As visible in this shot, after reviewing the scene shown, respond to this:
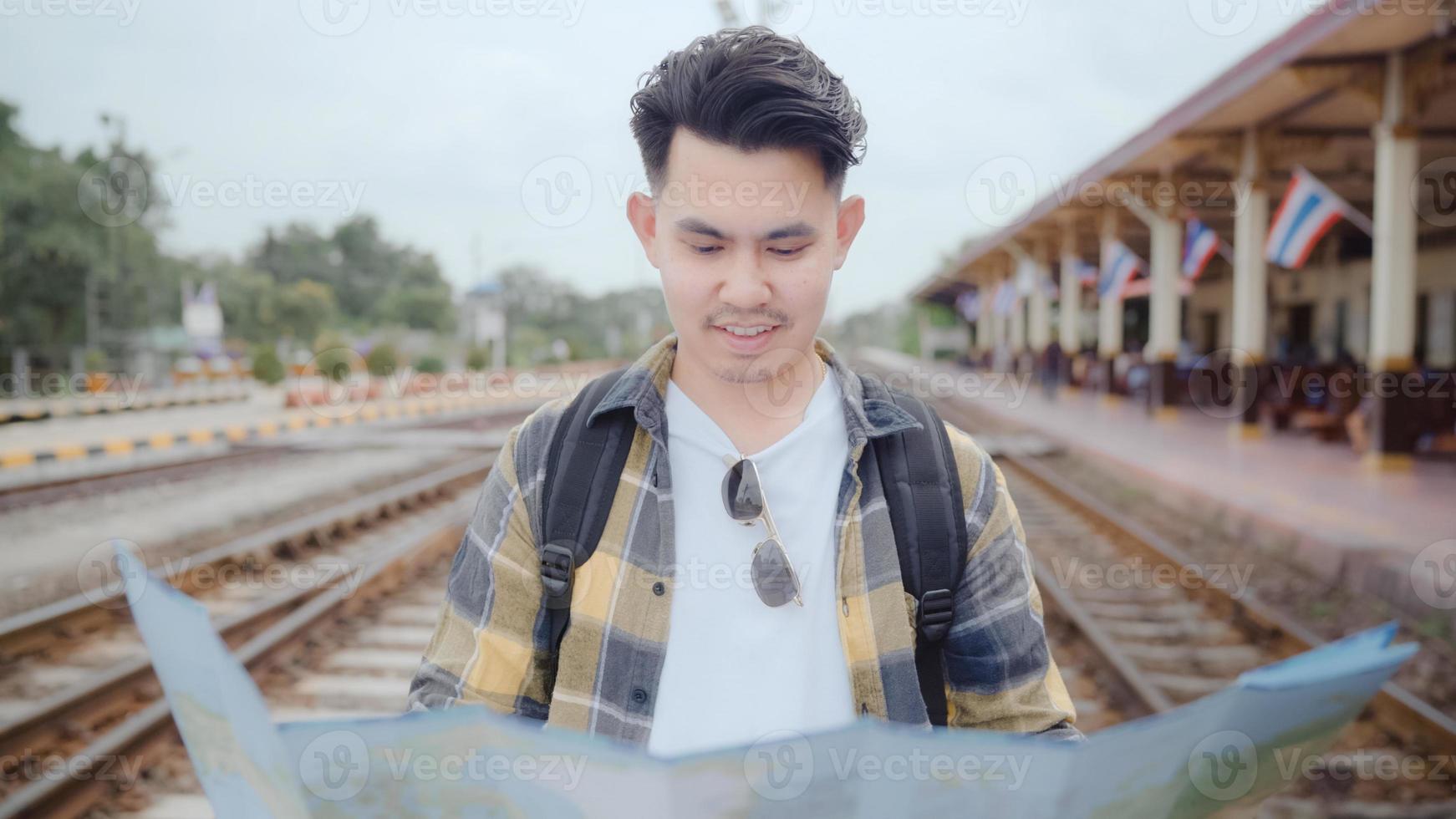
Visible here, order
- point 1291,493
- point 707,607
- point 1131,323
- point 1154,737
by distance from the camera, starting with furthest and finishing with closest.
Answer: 1. point 1131,323
2. point 1291,493
3. point 707,607
4. point 1154,737

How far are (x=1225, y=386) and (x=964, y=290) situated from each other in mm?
28163

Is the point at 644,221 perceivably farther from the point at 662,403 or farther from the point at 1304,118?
the point at 1304,118

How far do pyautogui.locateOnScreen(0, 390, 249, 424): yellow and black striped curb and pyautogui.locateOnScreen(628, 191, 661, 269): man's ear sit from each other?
21.1 meters

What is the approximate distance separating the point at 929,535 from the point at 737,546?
0.28 metres

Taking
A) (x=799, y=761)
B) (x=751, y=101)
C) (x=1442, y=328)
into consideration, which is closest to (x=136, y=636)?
(x=751, y=101)

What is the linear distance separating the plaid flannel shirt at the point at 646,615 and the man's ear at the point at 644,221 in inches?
9.0

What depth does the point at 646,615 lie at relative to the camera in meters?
1.32

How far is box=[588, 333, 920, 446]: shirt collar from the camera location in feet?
4.65

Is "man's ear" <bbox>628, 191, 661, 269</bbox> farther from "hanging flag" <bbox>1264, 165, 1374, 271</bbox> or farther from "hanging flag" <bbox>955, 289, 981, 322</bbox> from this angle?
"hanging flag" <bbox>955, 289, 981, 322</bbox>

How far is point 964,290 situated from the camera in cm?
4356

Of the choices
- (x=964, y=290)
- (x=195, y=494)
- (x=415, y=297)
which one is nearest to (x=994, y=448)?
(x=195, y=494)

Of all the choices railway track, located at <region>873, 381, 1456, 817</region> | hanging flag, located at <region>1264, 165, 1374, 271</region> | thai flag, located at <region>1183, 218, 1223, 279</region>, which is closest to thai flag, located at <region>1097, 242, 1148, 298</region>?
thai flag, located at <region>1183, 218, 1223, 279</region>

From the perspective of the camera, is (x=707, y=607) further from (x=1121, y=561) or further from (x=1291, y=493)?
(x=1291, y=493)

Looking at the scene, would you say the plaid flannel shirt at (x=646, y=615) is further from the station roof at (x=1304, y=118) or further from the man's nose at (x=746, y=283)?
the station roof at (x=1304, y=118)
